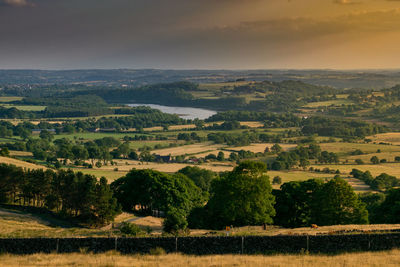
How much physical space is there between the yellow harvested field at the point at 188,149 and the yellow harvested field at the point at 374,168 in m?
39.3

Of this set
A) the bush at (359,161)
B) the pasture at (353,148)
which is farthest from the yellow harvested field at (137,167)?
the pasture at (353,148)

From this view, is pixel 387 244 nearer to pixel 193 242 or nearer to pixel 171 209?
pixel 193 242

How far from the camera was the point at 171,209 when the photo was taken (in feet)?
170

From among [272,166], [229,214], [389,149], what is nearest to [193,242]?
[229,214]

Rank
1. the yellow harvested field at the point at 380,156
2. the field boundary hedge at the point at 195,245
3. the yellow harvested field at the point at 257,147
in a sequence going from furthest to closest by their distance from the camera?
the yellow harvested field at the point at 257,147
the yellow harvested field at the point at 380,156
the field boundary hedge at the point at 195,245

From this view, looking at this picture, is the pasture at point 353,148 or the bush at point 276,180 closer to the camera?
the bush at point 276,180

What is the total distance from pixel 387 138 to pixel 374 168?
204ft

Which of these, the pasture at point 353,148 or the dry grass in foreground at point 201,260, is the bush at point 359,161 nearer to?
the pasture at point 353,148

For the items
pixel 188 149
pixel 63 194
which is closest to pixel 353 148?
pixel 188 149

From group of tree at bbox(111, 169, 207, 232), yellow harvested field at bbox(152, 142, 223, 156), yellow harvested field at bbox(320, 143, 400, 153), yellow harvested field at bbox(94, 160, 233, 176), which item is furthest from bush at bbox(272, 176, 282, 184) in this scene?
yellow harvested field at bbox(320, 143, 400, 153)

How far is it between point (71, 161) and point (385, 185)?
7515cm

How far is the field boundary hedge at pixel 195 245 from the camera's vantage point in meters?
25.0

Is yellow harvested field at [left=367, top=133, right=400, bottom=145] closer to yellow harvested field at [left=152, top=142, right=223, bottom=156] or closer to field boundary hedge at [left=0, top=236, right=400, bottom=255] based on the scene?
yellow harvested field at [left=152, top=142, right=223, bottom=156]

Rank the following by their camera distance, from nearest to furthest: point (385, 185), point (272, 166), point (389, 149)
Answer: point (385, 185), point (272, 166), point (389, 149)
